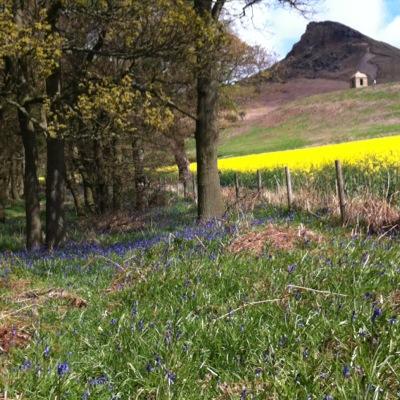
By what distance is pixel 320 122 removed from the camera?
74.8 metres

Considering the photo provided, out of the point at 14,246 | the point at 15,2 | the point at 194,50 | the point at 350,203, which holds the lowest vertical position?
the point at 14,246

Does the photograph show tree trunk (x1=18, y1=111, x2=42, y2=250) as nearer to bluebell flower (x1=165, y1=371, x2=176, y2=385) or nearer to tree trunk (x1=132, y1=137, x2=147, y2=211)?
tree trunk (x1=132, y1=137, x2=147, y2=211)

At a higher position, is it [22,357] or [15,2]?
[15,2]

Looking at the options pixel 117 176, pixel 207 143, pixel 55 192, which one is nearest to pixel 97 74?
pixel 55 192

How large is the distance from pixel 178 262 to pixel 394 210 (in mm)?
5189

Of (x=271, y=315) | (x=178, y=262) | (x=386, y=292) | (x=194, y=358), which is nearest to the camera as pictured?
(x=194, y=358)

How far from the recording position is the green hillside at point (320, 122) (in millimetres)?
63938

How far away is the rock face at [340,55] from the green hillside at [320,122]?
3570cm

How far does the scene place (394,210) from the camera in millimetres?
10664

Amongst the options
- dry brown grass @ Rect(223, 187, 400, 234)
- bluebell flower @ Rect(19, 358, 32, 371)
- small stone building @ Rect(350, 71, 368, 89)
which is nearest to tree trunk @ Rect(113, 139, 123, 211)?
dry brown grass @ Rect(223, 187, 400, 234)

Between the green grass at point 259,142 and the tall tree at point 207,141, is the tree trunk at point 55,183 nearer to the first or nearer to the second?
the tall tree at point 207,141

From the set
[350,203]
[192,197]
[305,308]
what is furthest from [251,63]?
[305,308]

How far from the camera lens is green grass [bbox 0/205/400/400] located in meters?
3.52

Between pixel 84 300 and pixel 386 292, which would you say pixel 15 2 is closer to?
pixel 84 300
